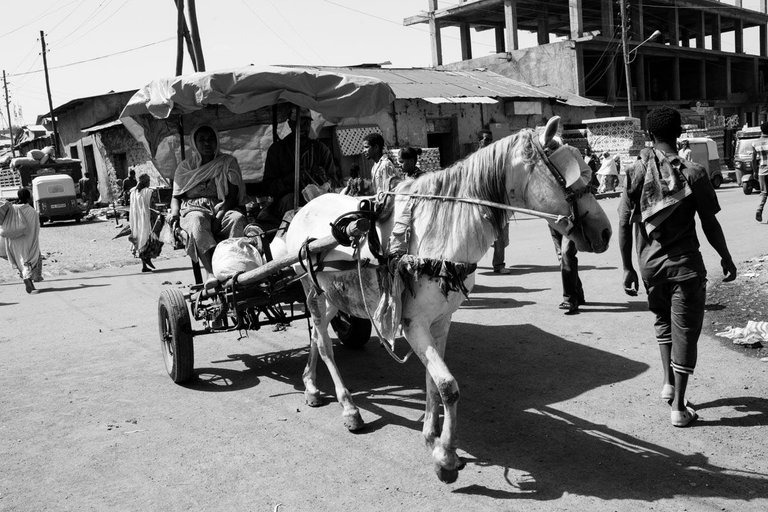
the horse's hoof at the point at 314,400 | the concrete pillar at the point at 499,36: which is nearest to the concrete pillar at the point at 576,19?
the concrete pillar at the point at 499,36

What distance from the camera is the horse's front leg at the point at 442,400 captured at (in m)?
3.72

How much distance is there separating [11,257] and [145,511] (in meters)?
10.6

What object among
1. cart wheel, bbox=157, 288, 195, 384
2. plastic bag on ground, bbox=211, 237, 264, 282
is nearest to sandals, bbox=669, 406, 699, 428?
plastic bag on ground, bbox=211, 237, 264, 282

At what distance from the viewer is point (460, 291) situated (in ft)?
12.8

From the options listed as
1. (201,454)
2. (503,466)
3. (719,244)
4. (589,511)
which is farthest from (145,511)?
(719,244)

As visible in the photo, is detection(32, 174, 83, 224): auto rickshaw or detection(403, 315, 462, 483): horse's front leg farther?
detection(32, 174, 83, 224): auto rickshaw

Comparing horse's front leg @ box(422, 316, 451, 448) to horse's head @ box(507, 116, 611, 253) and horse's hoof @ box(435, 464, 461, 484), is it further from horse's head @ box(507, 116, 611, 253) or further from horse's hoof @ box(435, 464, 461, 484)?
horse's head @ box(507, 116, 611, 253)

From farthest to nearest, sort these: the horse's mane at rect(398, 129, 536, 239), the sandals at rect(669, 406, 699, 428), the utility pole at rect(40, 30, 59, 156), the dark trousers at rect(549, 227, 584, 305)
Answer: the utility pole at rect(40, 30, 59, 156)
the dark trousers at rect(549, 227, 584, 305)
the sandals at rect(669, 406, 699, 428)
the horse's mane at rect(398, 129, 536, 239)

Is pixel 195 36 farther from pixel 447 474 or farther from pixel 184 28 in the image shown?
pixel 447 474

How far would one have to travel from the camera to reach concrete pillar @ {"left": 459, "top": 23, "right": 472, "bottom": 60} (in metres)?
43.5

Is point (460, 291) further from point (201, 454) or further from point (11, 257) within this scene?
point (11, 257)

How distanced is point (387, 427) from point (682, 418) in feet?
6.43

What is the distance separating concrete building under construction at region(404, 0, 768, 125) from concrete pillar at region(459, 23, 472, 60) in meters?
0.06

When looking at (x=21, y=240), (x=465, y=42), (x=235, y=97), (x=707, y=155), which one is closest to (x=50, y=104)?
(x=465, y=42)
